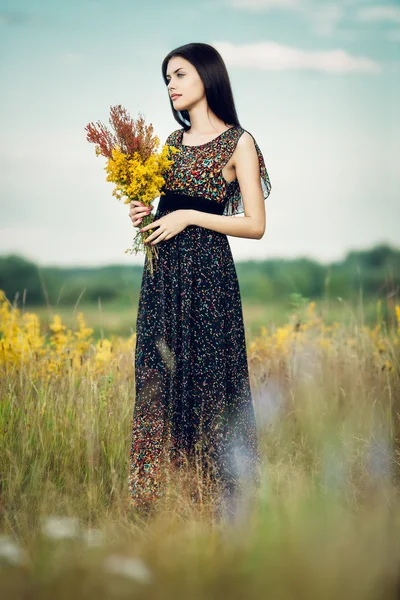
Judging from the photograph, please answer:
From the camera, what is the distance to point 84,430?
151 inches

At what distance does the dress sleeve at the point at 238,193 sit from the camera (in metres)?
3.42

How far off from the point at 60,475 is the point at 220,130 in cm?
206

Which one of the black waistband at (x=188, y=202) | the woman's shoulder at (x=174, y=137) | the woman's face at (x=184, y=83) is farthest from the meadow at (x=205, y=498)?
the woman's face at (x=184, y=83)

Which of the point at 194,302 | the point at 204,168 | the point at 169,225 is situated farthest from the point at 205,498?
the point at 204,168

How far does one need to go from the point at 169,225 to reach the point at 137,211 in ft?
0.56

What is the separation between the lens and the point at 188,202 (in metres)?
3.28

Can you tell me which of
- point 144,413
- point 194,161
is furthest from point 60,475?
point 194,161

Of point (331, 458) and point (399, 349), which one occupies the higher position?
point (399, 349)

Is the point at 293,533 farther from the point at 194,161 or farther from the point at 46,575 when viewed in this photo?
the point at 194,161

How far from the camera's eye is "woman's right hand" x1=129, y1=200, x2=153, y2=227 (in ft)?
10.3

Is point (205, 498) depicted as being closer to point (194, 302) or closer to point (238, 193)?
point (194, 302)

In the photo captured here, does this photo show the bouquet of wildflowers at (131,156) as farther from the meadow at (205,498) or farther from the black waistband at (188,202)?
the meadow at (205,498)

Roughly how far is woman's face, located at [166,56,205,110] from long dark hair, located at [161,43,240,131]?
2 centimetres

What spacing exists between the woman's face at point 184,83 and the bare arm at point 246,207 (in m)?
0.33
